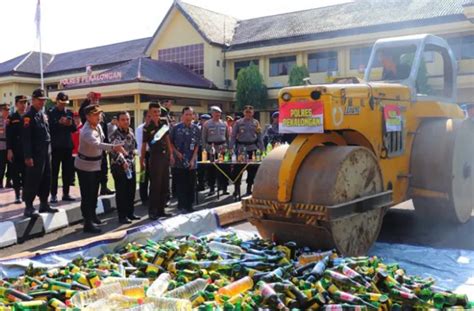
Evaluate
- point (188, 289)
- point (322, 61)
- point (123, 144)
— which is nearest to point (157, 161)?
point (123, 144)

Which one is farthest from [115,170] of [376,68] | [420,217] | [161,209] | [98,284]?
[420,217]

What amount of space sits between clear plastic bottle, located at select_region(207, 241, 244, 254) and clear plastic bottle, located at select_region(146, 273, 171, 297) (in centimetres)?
97

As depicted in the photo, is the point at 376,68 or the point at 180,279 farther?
the point at 376,68

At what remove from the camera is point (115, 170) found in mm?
7500

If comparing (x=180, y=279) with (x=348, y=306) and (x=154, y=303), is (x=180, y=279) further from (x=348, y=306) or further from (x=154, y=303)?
(x=348, y=306)

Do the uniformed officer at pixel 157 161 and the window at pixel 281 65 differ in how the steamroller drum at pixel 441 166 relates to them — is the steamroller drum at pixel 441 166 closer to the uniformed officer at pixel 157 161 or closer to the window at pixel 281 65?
the uniformed officer at pixel 157 161

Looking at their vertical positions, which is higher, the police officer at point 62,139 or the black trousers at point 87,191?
the police officer at point 62,139

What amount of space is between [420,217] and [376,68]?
2.23 metres

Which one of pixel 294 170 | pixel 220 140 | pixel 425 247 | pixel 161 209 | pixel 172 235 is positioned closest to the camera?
pixel 294 170

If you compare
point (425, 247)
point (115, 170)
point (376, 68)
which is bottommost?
point (425, 247)

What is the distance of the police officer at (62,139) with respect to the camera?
8.84 m

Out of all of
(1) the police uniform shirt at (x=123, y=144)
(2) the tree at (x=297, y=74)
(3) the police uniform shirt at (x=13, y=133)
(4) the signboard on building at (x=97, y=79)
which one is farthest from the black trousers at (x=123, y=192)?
(4) the signboard on building at (x=97, y=79)

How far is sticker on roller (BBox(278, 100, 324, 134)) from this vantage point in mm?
4879

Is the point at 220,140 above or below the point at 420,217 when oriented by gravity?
above
